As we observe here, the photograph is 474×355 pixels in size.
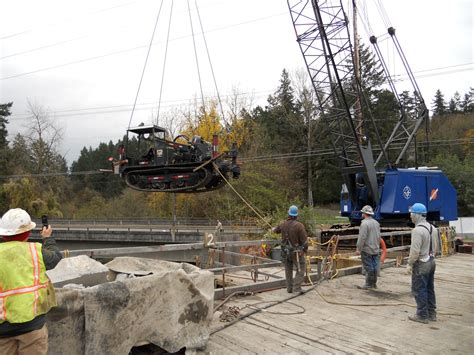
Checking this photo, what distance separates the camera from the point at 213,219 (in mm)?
29031

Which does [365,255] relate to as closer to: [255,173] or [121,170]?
[121,170]

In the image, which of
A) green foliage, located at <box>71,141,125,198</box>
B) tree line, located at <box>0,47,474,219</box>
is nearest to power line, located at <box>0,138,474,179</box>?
tree line, located at <box>0,47,474,219</box>

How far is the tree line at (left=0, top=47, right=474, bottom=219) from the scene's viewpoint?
29303 millimetres

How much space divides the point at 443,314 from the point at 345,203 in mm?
10816

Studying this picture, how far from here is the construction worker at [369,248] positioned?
25.5ft

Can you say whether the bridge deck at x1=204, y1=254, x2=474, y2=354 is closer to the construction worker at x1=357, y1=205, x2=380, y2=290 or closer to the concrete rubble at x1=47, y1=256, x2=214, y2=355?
the construction worker at x1=357, y1=205, x2=380, y2=290

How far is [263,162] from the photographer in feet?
102

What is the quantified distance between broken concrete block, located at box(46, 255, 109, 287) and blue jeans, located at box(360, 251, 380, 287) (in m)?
5.05

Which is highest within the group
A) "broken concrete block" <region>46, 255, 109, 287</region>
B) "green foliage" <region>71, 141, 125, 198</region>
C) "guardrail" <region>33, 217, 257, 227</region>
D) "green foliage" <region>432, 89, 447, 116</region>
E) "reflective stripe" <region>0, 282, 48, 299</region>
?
"green foliage" <region>432, 89, 447, 116</region>

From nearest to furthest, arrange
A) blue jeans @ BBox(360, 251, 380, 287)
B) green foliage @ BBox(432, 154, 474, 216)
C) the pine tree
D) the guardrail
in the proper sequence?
blue jeans @ BBox(360, 251, 380, 287) → the guardrail → green foliage @ BBox(432, 154, 474, 216) → the pine tree

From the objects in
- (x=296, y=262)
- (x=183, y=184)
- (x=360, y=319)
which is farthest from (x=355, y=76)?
(x=360, y=319)

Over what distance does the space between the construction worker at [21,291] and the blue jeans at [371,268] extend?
6214 millimetres

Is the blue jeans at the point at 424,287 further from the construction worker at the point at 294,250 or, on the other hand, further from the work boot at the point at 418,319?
the construction worker at the point at 294,250

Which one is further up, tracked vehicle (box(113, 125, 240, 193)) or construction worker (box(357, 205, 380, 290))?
tracked vehicle (box(113, 125, 240, 193))
